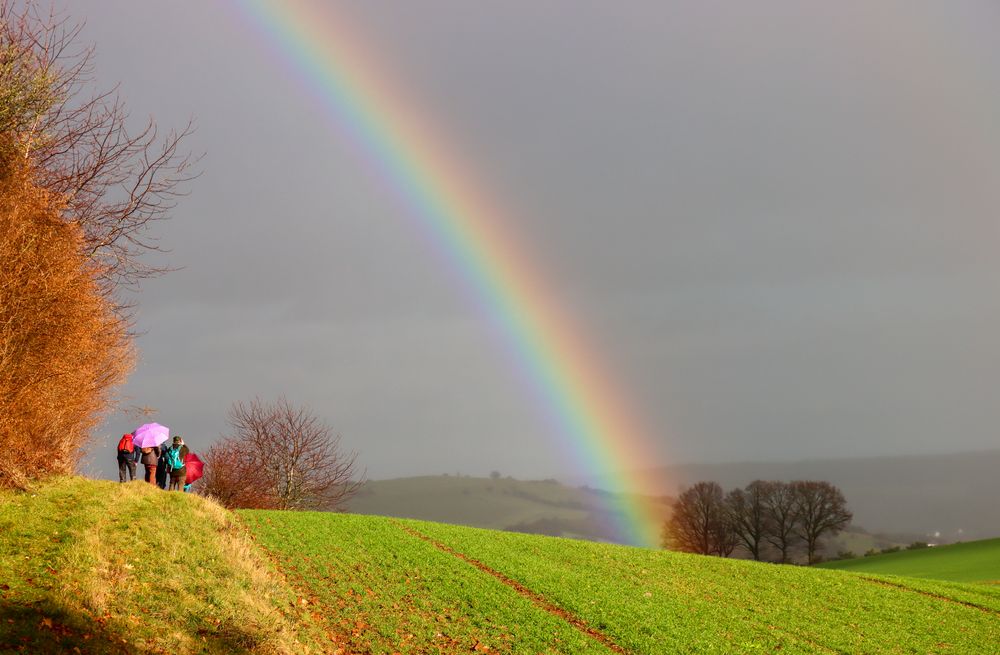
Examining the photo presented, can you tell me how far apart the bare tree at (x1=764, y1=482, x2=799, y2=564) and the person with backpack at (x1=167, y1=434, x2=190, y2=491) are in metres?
90.4

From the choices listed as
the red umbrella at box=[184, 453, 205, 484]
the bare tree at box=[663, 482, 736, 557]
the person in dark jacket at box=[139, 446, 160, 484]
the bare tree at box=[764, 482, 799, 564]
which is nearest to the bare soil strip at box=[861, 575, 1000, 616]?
the red umbrella at box=[184, 453, 205, 484]

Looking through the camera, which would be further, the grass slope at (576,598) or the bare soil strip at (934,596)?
the bare soil strip at (934,596)

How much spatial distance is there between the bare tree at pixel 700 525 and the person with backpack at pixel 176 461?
7867 cm

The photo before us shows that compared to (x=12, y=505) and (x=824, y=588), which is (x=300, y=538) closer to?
(x=12, y=505)

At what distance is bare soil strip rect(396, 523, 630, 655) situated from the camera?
19.9 metres

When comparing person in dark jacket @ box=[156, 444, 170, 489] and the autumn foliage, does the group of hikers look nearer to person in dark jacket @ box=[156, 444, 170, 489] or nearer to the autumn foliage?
person in dark jacket @ box=[156, 444, 170, 489]

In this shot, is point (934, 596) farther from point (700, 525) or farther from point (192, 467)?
point (700, 525)

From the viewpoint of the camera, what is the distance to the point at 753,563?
35562 mm

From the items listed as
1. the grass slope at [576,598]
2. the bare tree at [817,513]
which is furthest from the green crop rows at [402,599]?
the bare tree at [817,513]

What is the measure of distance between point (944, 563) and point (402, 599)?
57.4 metres

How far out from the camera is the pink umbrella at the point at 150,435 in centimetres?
2958

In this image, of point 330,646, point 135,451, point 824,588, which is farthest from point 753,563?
point 135,451

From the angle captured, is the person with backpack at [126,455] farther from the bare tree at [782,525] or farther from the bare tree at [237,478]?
the bare tree at [782,525]

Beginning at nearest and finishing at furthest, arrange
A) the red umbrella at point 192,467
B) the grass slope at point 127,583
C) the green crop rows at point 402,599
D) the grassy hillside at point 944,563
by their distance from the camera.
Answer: the grass slope at point 127,583 < the green crop rows at point 402,599 < the red umbrella at point 192,467 < the grassy hillside at point 944,563
